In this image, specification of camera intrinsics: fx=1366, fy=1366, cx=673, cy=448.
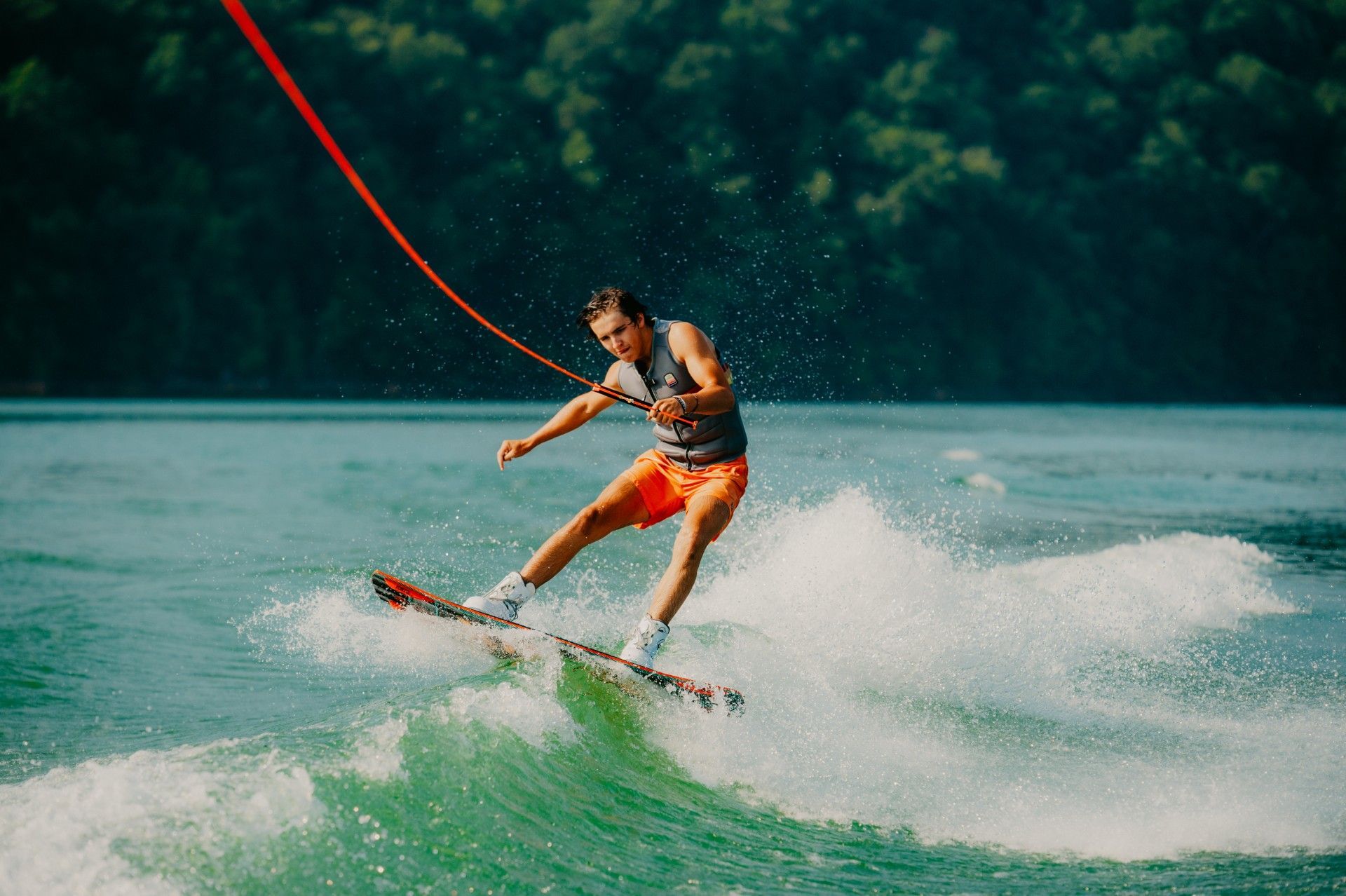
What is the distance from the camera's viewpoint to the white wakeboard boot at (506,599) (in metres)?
5.03

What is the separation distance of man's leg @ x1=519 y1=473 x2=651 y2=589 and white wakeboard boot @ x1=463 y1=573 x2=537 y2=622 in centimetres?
4

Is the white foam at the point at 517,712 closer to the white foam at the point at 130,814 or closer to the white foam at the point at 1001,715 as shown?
the white foam at the point at 1001,715

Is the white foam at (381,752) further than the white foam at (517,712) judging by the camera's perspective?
No

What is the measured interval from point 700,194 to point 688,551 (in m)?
41.0

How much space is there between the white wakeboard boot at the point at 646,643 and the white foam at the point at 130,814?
4.11 ft

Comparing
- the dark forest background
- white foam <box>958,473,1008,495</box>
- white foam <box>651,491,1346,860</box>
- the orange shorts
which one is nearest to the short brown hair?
the orange shorts

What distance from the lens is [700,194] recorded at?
148ft

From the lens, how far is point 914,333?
4666cm

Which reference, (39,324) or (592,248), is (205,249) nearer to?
(39,324)

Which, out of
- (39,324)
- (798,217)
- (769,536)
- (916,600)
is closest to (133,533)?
(769,536)

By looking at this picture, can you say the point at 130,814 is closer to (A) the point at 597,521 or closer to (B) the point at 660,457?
(A) the point at 597,521

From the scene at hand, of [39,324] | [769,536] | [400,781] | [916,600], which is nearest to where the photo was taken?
[400,781]

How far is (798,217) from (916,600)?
39589 mm

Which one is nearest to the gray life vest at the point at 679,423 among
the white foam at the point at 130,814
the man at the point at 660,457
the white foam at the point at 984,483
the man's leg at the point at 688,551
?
the man at the point at 660,457
